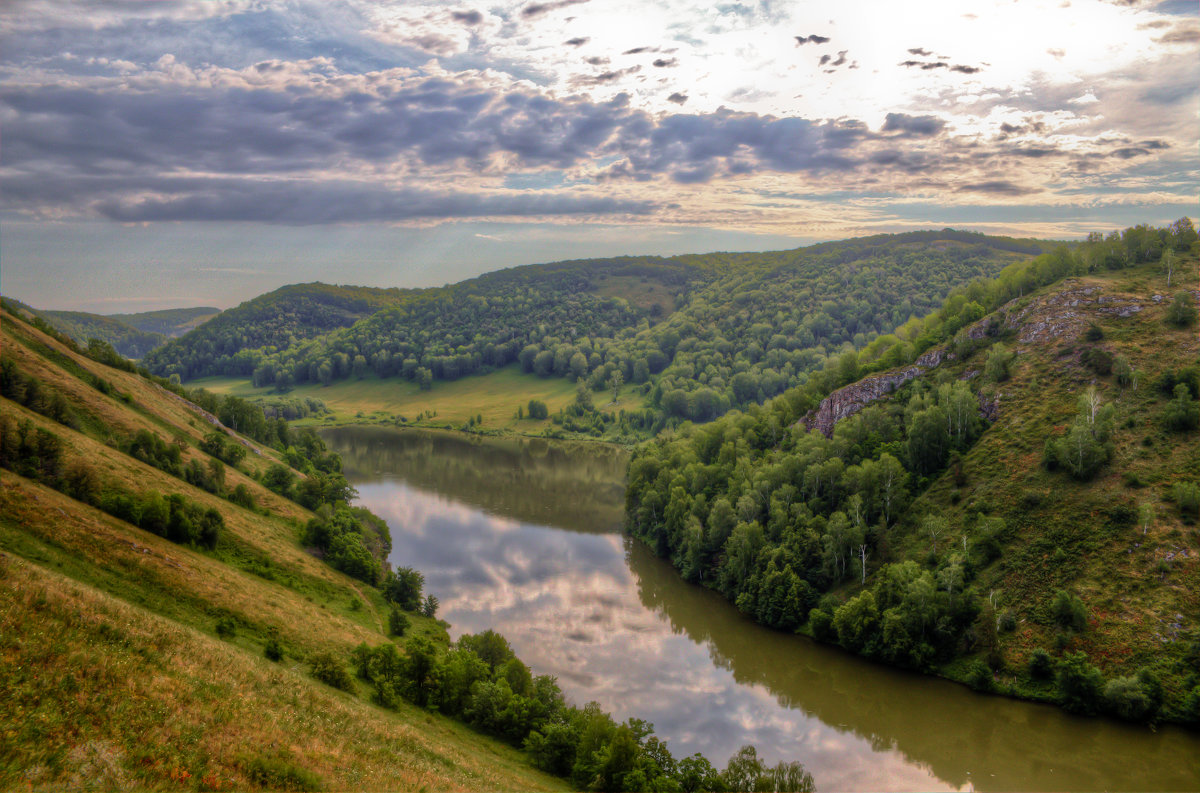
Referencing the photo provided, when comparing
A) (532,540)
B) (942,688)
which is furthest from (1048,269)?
(532,540)

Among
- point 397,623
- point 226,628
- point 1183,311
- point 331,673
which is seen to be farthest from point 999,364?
point 226,628

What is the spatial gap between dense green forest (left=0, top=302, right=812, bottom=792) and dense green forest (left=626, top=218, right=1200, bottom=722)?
18.6 meters

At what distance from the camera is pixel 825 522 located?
5434 centimetres

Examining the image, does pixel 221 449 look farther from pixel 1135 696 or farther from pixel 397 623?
pixel 1135 696

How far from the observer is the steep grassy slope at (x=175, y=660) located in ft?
49.5

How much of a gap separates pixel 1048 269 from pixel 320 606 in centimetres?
8165

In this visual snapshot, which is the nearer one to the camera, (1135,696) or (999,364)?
(1135,696)

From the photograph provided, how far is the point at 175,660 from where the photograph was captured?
2098cm

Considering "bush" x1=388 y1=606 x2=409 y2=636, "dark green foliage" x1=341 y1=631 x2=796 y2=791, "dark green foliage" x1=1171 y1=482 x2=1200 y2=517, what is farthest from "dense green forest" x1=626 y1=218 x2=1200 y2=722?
"bush" x1=388 y1=606 x2=409 y2=636

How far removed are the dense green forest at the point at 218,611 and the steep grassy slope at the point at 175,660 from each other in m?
0.10

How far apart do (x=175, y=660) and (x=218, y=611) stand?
1236 centimetres

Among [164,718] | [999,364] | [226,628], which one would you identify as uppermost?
[999,364]

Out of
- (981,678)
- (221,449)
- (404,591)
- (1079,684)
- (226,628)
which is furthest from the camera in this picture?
(221,449)

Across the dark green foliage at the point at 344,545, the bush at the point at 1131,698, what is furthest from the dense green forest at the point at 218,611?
the bush at the point at 1131,698
